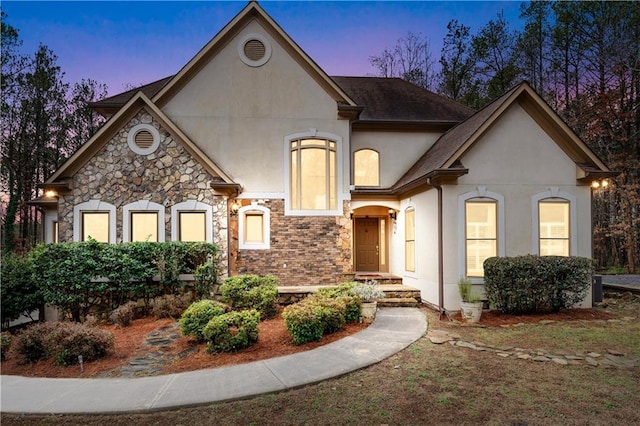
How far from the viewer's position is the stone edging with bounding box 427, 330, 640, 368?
6285mm

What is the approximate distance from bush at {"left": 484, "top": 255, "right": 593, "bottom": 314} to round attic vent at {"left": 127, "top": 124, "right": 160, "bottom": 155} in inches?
381

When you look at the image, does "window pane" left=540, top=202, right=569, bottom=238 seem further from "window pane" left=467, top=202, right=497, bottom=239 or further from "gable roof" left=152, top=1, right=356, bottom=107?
"gable roof" left=152, top=1, right=356, bottom=107

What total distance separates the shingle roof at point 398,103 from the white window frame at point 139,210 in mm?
7403

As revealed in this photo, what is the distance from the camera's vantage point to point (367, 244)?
49.0 ft

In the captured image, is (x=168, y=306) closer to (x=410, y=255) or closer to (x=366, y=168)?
(x=410, y=255)

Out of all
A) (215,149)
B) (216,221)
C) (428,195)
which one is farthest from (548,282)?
(215,149)

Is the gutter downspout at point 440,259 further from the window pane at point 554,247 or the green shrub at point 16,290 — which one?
the green shrub at point 16,290

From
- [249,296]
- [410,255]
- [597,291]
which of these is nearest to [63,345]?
[249,296]

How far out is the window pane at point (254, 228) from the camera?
12.6 m

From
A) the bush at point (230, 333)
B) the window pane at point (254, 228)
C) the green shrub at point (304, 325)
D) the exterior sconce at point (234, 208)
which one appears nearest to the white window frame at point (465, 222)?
the green shrub at point (304, 325)

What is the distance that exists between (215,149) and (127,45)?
51.8 feet

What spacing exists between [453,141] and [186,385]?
958 cm

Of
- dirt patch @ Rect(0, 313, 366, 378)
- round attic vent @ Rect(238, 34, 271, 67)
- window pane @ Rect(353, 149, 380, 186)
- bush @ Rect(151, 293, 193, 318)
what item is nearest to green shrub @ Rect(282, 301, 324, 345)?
dirt patch @ Rect(0, 313, 366, 378)

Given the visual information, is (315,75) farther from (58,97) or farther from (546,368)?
(58,97)
